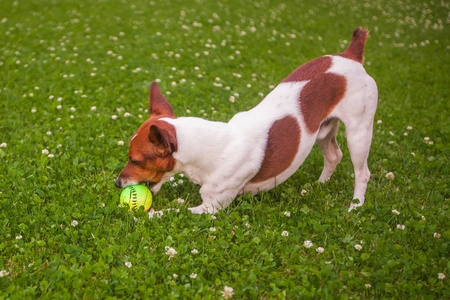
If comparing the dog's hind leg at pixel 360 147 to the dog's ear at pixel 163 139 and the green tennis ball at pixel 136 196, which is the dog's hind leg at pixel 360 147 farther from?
the green tennis ball at pixel 136 196

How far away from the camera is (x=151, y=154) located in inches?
147

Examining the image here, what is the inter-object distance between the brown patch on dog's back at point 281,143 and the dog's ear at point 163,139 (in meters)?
0.94

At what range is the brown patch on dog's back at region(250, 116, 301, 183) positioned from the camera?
13.4 ft

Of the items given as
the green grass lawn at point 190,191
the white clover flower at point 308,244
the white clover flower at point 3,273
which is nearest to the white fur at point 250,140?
the green grass lawn at point 190,191

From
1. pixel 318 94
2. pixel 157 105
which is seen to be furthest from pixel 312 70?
pixel 157 105

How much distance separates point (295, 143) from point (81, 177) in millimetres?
2392

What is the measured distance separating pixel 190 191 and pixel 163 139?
1146 millimetres

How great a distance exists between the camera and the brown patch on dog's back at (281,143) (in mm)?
4074

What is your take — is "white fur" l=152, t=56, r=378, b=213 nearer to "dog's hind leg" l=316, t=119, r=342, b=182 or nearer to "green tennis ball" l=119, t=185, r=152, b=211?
"green tennis ball" l=119, t=185, r=152, b=211

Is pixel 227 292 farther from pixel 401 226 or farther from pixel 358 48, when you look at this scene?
pixel 358 48

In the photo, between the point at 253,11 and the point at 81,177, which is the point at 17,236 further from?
the point at 253,11

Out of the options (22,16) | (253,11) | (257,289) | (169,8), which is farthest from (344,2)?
(257,289)

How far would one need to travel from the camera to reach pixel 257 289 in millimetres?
3184

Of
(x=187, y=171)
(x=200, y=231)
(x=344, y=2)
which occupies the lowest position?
(x=344, y=2)
